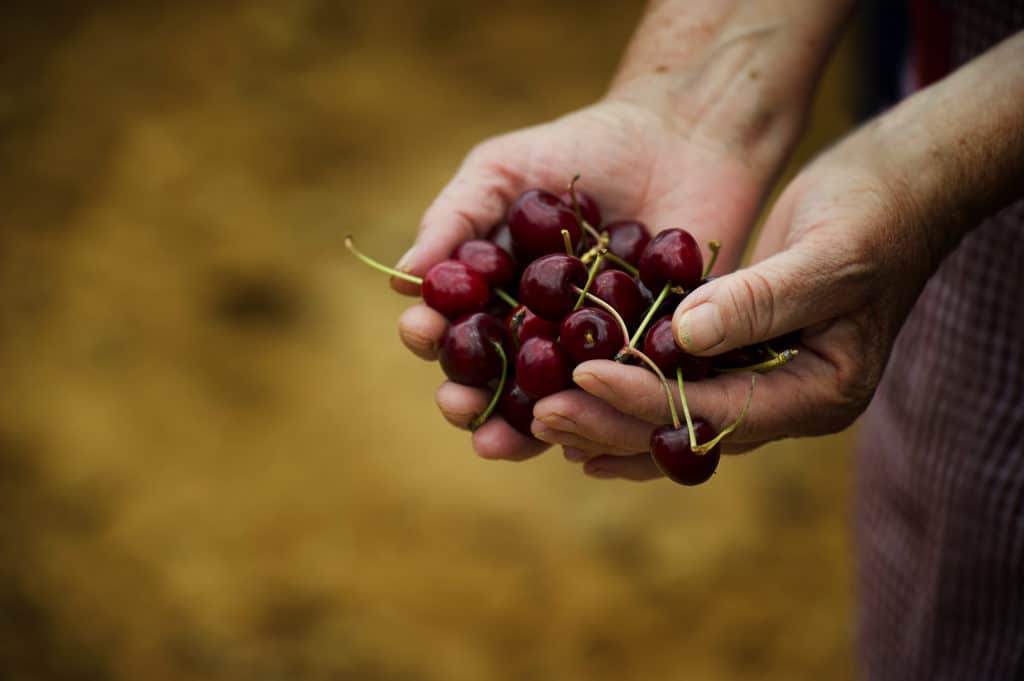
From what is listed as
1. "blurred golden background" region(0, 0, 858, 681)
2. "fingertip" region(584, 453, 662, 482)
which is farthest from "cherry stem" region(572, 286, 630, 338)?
"blurred golden background" region(0, 0, 858, 681)

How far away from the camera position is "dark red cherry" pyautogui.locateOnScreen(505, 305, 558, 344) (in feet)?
4.44

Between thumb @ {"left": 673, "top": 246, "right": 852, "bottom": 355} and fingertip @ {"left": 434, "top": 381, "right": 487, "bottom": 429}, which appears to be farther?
fingertip @ {"left": 434, "top": 381, "right": 487, "bottom": 429}

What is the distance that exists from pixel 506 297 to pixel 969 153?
686 mm

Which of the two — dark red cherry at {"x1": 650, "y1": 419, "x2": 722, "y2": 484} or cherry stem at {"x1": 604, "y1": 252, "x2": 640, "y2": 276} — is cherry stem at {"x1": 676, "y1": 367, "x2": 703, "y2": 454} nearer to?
dark red cherry at {"x1": 650, "y1": 419, "x2": 722, "y2": 484}

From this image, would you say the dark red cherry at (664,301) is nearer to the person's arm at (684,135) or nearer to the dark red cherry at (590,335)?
the dark red cherry at (590,335)

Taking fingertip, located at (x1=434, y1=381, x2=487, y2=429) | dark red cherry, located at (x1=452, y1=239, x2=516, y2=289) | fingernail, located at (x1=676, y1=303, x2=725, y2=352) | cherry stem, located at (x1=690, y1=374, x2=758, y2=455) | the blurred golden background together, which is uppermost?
fingernail, located at (x1=676, y1=303, x2=725, y2=352)

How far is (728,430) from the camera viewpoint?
3.83 ft

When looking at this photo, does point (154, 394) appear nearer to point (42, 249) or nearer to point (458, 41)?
point (42, 249)

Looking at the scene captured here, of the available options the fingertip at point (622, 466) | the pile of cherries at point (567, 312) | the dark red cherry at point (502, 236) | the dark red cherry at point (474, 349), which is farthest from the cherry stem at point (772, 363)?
the dark red cherry at point (502, 236)

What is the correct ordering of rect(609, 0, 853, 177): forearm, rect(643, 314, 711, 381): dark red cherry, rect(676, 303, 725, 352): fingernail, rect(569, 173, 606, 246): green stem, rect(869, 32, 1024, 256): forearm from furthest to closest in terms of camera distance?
1. rect(609, 0, 853, 177): forearm
2. rect(569, 173, 606, 246): green stem
3. rect(869, 32, 1024, 256): forearm
4. rect(643, 314, 711, 381): dark red cherry
5. rect(676, 303, 725, 352): fingernail

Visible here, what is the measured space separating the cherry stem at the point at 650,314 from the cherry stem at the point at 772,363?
0.41 ft

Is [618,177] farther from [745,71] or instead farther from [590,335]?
[590,335]

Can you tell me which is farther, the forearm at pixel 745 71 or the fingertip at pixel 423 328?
the forearm at pixel 745 71

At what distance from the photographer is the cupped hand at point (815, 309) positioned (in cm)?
115
